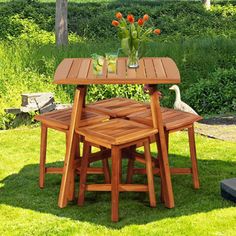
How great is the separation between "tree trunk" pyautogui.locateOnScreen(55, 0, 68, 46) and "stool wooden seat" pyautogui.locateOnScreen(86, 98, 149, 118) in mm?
9286

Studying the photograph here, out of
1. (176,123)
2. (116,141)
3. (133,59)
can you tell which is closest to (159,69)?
(133,59)

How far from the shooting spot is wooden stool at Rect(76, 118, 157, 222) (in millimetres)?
5590

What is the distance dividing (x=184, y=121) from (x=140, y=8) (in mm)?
17189

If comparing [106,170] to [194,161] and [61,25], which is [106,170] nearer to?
[194,161]

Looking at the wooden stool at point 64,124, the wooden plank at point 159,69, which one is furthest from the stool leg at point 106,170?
the wooden plank at point 159,69

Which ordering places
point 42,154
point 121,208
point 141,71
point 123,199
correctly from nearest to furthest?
1. point 141,71
2. point 121,208
3. point 123,199
4. point 42,154

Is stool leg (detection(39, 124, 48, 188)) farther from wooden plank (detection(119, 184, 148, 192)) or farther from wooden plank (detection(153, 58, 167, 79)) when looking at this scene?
wooden plank (detection(153, 58, 167, 79))

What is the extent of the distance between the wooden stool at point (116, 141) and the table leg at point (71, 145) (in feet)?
0.30

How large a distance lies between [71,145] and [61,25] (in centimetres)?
1051

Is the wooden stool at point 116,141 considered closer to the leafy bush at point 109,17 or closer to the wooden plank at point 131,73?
the wooden plank at point 131,73

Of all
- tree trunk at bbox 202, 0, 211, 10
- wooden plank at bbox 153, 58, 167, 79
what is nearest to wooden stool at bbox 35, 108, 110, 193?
wooden plank at bbox 153, 58, 167, 79

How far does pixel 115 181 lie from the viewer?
5.62m

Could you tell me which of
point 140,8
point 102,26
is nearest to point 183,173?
point 102,26

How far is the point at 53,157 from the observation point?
7.96 m
